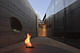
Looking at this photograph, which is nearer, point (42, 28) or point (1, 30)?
point (1, 30)

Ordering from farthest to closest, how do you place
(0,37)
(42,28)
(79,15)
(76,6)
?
(42,28)
(76,6)
(79,15)
(0,37)

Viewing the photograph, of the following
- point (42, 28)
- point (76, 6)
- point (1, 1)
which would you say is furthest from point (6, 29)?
point (42, 28)

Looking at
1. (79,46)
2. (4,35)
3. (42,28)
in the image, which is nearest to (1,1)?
(4,35)

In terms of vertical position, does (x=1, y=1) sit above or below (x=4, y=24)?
above

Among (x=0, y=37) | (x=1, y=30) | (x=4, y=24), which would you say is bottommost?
(x=0, y=37)

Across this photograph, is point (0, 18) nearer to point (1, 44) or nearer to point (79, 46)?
point (1, 44)

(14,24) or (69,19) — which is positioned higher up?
(69,19)

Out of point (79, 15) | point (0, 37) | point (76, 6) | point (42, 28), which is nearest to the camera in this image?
point (0, 37)

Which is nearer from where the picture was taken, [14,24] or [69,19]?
[69,19]

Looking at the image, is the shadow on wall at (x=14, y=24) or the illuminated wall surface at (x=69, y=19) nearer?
the illuminated wall surface at (x=69, y=19)

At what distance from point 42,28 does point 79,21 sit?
71.4 feet

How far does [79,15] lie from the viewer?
16.3 feet

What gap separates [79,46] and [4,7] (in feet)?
26.4

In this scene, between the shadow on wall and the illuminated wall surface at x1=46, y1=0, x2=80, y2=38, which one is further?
the shadow on wall
